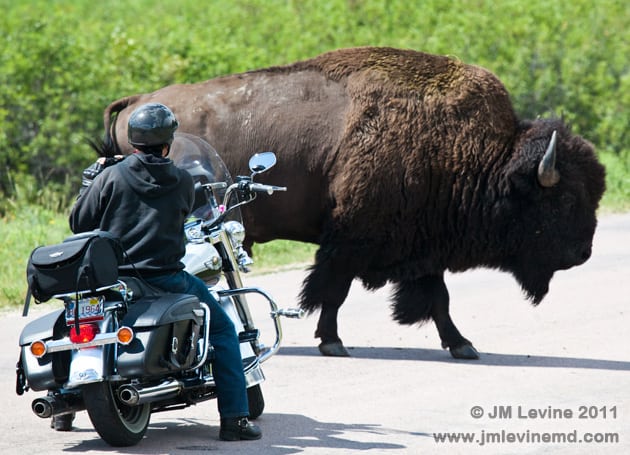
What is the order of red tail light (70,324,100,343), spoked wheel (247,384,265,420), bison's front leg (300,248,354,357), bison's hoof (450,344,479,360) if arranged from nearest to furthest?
red tail light (70,324,100,343) → spoked wheel (247,384,265,420) → bison's hoof (450,344,479,360) → bison's front leg (300,248,354,357)

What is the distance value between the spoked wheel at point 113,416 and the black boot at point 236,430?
396 mm

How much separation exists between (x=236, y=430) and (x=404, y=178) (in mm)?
3394

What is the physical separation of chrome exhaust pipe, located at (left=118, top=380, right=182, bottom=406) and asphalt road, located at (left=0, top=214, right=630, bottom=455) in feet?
0.97

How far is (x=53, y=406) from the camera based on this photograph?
5344 mm

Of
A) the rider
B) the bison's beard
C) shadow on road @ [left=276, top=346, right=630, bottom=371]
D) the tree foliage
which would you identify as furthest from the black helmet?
Answer: the tree foliage

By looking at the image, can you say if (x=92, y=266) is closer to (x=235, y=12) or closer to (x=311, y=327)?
(x=311, y=327)

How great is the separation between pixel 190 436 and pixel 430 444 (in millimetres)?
1231

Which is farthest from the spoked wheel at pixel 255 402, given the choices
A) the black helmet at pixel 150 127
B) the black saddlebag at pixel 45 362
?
the black helmet at pixel 150 127

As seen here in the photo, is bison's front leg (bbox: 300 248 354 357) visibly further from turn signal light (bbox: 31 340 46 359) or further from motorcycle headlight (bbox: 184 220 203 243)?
turn signal light (bbox: 31 340 46 359)

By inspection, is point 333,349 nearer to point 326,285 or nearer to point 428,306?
point 326,285

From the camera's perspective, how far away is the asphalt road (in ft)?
19.2

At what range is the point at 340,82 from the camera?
29.7 ft

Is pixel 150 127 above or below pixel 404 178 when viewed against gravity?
above

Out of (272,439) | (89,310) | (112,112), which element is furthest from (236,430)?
(112,112)
